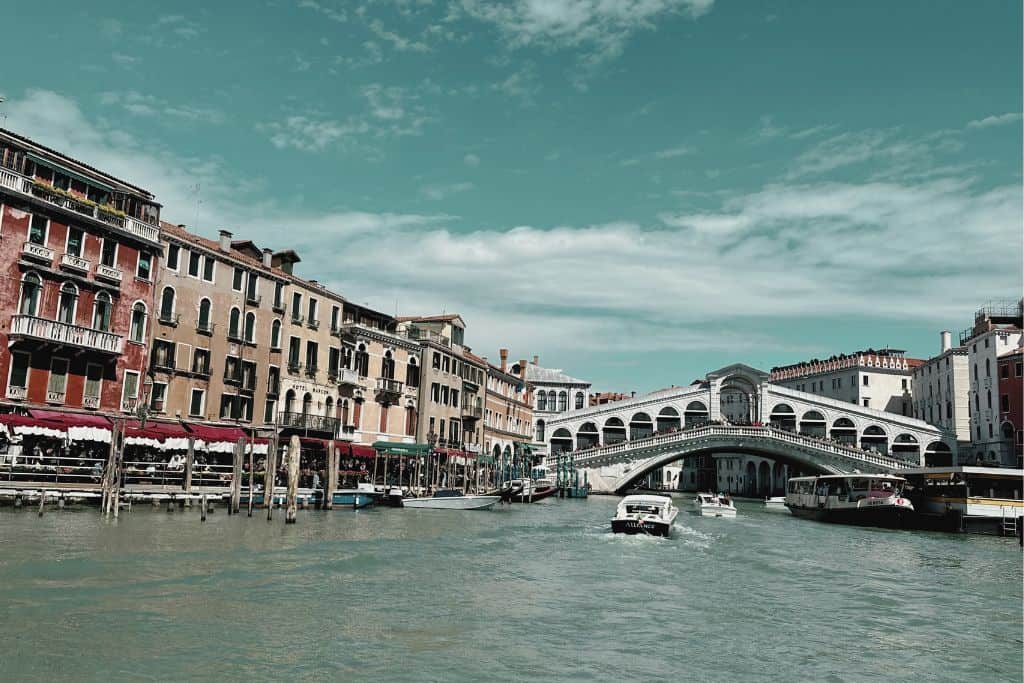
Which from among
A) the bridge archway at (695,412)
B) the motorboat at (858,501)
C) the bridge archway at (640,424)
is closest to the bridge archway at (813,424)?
the bridge archway at (695,412)

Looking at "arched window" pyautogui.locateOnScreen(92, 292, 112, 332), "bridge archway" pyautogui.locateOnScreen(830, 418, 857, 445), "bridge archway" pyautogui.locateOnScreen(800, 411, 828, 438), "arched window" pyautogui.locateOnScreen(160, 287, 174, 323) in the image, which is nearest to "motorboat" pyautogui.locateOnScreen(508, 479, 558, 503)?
"arched window" pyautogui.locateOnScreen(160, 287, 174, 323)

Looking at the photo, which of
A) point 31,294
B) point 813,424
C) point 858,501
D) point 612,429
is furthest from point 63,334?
point 813,424

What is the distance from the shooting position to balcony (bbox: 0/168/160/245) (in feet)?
85.3

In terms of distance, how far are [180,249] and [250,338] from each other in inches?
188

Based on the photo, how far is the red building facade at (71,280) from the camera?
26.1m

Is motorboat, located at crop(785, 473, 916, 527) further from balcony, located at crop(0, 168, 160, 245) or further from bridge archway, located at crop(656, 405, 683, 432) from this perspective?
balcony, located at crop(0, 168, 160, 245)

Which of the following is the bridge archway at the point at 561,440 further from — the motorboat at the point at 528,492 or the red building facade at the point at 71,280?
the red building facade at the point at 71,280

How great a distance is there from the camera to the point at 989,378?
5841 cm

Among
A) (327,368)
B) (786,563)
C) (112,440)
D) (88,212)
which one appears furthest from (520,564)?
(327,368)

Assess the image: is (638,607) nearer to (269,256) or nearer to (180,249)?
(180,249)

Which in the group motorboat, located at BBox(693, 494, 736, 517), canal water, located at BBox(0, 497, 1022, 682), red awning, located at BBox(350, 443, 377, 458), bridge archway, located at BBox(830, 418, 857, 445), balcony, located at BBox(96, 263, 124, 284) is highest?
balcony, located at BBox(96, 263, 124, 284)

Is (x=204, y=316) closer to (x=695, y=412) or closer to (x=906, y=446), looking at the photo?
(x=695, y=412)

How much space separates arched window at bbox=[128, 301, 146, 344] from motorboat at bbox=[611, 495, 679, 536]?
17.2m

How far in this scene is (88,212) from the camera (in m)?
28.3
